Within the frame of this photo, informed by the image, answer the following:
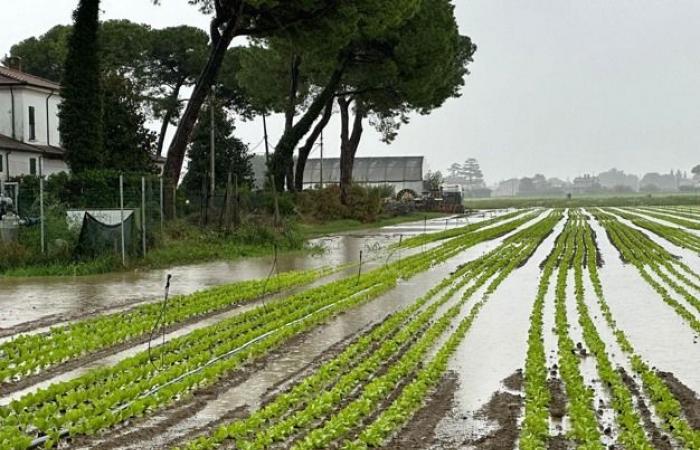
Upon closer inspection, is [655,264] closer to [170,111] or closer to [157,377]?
[157,377]

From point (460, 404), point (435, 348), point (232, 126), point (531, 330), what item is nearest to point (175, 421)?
point (460, 404)

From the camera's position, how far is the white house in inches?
1663

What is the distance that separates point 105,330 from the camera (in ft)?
39.5

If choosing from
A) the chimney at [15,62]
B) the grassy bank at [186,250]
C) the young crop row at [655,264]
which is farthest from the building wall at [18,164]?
the young crop row at [655,264]

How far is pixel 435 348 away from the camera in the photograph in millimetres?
11133

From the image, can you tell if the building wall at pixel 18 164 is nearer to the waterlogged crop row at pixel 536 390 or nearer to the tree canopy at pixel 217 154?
the tree canopy at pixel 217 154

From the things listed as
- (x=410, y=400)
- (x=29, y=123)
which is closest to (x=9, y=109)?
(x=29, y=123)

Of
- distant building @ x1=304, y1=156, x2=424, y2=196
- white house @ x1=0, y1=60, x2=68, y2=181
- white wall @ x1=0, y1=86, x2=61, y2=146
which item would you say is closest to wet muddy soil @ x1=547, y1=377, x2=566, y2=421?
white house @ x1=0, y1=60, x2=68, y2=181

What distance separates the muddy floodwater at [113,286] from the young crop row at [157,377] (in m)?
2.94

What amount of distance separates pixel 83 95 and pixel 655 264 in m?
20.2

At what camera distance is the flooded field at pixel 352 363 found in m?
7.31

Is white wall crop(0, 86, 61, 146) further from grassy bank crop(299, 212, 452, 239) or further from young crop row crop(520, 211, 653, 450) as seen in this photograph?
young crop row crop(520, 211, 653, 450)

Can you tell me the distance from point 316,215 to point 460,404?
38225 mm

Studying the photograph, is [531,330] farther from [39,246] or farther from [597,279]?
[39,246]
